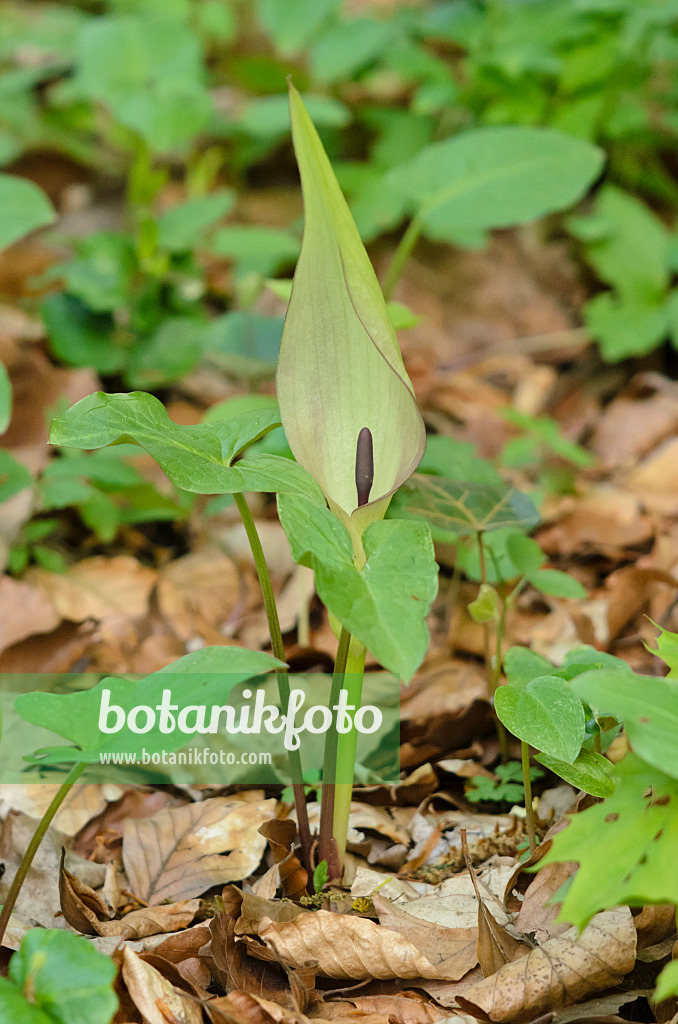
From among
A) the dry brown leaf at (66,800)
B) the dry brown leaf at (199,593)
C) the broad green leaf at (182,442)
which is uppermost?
the broad green leaf at (182,442)

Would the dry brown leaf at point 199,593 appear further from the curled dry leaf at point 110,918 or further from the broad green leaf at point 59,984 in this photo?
the broad green leaf at point 59,984

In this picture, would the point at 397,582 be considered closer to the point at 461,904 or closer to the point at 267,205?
the point at 461,904

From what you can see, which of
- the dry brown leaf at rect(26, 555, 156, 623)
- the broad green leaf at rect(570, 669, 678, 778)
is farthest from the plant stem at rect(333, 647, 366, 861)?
the dry brown leaf at rect(26, 555, 156, 623)

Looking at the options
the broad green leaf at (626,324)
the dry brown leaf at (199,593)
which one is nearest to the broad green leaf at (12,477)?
the dry brown leaf at (199,593)

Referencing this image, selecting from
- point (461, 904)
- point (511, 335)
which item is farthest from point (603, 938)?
point (511, 335)

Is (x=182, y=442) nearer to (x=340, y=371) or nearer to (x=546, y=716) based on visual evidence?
(x=340, y=371)

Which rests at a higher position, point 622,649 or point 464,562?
point 464,562
